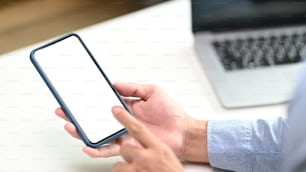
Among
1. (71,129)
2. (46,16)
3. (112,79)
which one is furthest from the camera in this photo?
(46,16)

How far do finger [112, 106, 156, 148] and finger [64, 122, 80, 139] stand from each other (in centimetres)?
11

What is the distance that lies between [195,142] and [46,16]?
111 cm

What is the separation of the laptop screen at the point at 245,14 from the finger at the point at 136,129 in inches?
11.2

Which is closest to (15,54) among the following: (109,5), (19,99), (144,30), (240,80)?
(19,99)

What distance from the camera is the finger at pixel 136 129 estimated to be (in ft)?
1.96

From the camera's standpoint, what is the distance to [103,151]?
69 cm

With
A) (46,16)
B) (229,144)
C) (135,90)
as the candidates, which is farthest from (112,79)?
(46,16)

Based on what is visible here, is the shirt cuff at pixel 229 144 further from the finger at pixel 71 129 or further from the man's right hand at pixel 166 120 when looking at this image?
the finger at pixel 71 129

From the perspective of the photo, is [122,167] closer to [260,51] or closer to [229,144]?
[229,144]

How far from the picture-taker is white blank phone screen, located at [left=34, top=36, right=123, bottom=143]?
70 centimetres

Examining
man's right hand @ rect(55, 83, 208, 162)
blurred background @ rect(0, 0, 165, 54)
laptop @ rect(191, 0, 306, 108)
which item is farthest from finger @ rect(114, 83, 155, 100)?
blurred background @ rect(0, 0, 165, 54)

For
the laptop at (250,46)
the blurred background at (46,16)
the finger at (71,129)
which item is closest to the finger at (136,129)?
the finger at (71,129)

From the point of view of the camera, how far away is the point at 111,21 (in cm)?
95

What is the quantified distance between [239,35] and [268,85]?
0.10 meters
